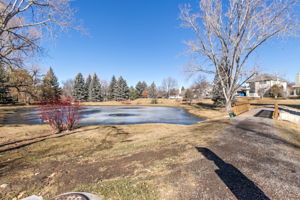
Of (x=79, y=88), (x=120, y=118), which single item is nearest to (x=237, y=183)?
(x=120, y=118)

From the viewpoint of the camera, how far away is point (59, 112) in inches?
337

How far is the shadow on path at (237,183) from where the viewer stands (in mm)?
2128

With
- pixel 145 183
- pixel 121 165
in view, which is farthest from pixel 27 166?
pixel 145 183

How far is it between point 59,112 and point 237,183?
9904mm

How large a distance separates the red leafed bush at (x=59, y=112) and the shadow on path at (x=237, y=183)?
8.95 meters

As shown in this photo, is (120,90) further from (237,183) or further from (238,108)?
(237,183)

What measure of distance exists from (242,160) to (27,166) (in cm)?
598

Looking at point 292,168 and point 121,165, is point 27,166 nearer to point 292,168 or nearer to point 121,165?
point 121,165

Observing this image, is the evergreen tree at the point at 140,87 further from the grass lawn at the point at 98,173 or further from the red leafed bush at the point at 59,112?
the grass lawn at the point at 98,173

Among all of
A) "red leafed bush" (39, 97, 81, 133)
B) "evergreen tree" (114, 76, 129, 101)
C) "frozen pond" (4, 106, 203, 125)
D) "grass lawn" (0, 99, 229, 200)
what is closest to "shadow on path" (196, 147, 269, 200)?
"grass lawn" (0, 99, 229, 200)

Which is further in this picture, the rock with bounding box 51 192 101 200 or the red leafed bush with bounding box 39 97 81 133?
the red leafed bush with bounding box 39 97 81 133

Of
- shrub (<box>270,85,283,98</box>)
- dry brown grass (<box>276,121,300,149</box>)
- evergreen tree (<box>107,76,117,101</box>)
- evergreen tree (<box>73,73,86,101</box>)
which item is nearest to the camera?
dry brown grass (<box>276,121,300,149</box>)

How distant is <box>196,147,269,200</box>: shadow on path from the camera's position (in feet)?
6.98

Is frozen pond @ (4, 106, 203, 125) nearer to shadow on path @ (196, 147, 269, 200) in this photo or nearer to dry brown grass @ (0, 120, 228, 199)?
dry brown grass @ (0, 120, 228, 199)
